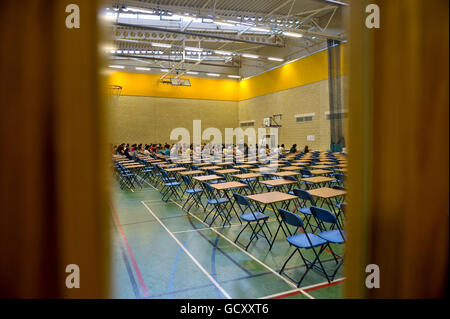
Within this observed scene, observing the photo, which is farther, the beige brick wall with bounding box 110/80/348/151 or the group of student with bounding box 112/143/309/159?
the beige brick wall with bounding box 110/80/348/151

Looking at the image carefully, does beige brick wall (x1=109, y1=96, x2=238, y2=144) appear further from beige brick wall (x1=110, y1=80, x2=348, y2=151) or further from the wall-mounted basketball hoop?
the wall-mounted basketball hoop

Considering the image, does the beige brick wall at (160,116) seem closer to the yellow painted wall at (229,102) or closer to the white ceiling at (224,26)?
the yellow painted wall at (229,102)

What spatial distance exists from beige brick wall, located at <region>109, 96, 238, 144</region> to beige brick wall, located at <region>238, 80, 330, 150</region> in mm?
4540

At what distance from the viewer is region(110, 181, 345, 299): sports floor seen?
338 centimetres

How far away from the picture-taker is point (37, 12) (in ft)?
3.26

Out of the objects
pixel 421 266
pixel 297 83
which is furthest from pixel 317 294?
pixel 297 83

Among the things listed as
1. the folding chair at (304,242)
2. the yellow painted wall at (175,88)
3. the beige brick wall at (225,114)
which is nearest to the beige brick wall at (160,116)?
the beige brick wall at (225,114)

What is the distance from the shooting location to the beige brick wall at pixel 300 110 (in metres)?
17.7

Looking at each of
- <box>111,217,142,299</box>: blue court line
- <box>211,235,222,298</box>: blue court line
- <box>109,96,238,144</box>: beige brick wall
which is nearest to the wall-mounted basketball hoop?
<box>109,96,238,144</box>: beige brick wall

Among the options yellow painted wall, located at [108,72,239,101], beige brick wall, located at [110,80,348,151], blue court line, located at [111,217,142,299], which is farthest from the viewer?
yellow painted wall, located at [108,72,239,101]

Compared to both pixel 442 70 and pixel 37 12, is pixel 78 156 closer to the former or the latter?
pixel 37 12

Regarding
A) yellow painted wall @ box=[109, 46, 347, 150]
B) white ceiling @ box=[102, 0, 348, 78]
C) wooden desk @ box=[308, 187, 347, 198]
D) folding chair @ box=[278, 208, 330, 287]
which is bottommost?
folding chair @ box=[278, 208, 330, 287]

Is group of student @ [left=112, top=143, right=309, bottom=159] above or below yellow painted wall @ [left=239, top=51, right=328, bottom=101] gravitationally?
below
